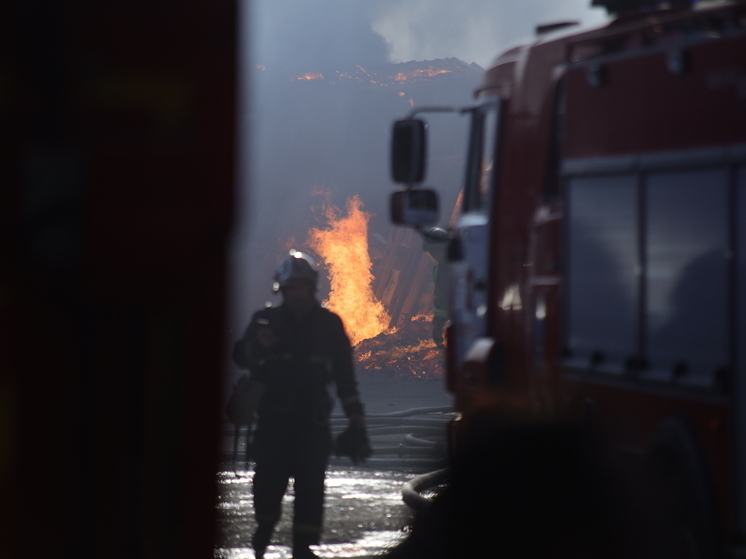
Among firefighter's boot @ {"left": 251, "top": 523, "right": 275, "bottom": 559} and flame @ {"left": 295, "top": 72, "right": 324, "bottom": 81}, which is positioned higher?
flame @ {"left": 295, "top": 72, "right": 324, "bottom": 81}

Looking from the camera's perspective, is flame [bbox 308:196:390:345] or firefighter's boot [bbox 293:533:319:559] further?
flame [bbox 308:196:390:345]

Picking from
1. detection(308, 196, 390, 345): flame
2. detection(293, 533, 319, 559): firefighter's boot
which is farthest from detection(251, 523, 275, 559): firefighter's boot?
detection(308, 196, 390, 345): flame

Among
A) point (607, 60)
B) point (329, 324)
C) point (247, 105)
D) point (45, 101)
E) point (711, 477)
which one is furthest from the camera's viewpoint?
point (329, 324)

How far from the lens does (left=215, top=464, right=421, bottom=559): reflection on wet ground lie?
7043 mm

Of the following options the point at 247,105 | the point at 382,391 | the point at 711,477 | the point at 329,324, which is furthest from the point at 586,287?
the point at 382,391

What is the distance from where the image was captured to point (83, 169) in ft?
5.05

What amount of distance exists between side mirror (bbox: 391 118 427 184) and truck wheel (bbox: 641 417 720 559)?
8.48 feet

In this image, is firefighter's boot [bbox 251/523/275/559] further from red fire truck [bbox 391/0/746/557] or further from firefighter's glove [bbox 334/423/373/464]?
red fire truck [bbox 391/0/746/557]

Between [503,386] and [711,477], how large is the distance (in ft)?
6.63

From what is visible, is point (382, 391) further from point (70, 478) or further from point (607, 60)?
point (70, 478)

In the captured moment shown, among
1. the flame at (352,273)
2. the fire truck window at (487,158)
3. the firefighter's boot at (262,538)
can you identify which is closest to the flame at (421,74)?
the flame at (352,273)

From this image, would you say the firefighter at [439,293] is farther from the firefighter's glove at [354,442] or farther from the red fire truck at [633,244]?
the red fire truck at [633,244]

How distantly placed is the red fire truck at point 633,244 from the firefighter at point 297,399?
0.83 metres

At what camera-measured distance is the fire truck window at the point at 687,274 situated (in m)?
4.03
